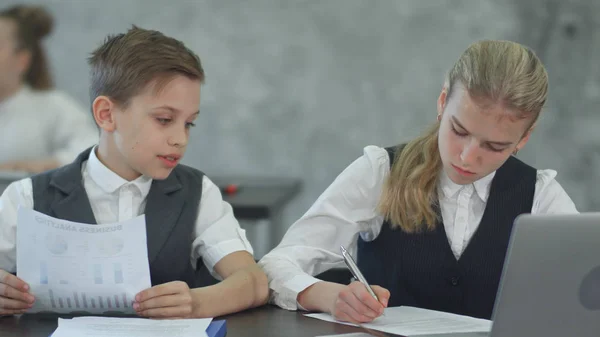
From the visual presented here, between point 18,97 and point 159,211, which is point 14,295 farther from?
point 18,97

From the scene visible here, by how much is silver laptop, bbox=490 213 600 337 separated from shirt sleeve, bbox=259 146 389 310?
0.64m

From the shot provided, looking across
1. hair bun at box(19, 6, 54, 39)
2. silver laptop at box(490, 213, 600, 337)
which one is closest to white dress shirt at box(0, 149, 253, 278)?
silver laptop at box(490, 213, 600, 337)

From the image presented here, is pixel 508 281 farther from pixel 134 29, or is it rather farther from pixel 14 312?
pixel 134 29

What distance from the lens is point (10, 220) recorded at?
64.8 inches

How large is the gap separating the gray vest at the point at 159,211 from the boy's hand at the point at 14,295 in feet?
0.80

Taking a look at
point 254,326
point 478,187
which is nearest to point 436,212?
point 478,187

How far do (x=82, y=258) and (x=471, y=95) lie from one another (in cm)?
75

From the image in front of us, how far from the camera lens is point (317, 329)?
141 centimetres

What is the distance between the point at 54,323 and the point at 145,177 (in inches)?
16.4

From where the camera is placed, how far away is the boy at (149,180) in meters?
1.65

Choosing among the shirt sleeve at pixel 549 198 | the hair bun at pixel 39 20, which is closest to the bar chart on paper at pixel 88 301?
the shirt sleeve at pixel 549 198

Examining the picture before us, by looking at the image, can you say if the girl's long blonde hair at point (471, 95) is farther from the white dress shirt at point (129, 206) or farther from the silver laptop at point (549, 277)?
the silver laptop at point (549, 277)

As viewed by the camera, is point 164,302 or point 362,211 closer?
point 164,302

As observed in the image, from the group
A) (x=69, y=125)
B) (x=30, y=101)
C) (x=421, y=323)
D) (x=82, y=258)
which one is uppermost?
(x=30, y=101)
